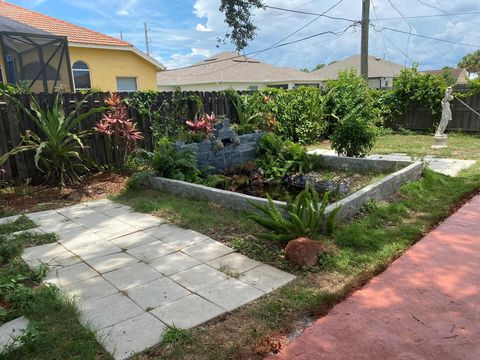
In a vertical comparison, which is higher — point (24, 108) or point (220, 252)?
point (24, 108)

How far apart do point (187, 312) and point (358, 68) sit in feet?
126

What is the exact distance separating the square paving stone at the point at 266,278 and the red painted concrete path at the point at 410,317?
19.2 inches

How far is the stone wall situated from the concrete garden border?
0.90 m

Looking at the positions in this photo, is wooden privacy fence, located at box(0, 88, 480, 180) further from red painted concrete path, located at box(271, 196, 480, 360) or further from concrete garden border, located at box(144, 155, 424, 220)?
red painted concrete path, located at box(271, 196, 480, 360)

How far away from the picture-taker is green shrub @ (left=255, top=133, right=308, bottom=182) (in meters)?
6.44

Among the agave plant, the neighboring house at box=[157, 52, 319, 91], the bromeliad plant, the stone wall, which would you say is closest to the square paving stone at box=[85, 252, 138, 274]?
A: the bromeliad plant

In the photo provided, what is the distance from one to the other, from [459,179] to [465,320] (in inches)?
159

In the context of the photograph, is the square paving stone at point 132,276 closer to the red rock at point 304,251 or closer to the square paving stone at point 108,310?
the square paving stone at point 108,310

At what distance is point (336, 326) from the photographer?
2309 millimetres

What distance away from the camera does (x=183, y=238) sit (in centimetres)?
382

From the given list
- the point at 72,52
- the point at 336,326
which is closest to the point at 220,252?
the point at 336,326

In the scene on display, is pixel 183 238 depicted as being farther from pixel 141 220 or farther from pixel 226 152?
pixel 226 152

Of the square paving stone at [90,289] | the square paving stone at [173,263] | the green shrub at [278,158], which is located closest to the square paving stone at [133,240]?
the square paving stone at [173,263]

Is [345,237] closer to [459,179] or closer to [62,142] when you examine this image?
[459,179]
